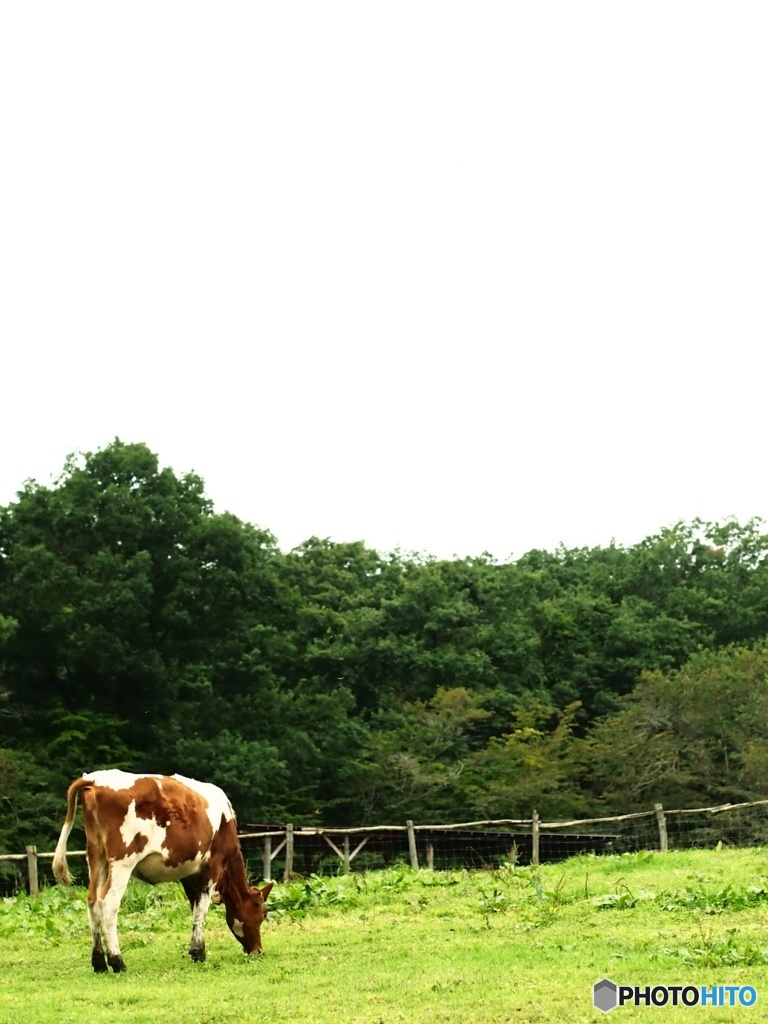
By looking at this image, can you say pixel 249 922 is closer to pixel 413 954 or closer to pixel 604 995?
pixel 413 954

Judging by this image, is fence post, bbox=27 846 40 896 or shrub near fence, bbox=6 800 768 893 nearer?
fence post, bbox=27 846 40 896

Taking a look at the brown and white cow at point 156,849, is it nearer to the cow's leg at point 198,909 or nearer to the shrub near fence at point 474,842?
the cow's leg at point 198,909

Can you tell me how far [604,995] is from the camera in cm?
716

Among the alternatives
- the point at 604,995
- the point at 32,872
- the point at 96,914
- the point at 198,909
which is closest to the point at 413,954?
the point at 198,909

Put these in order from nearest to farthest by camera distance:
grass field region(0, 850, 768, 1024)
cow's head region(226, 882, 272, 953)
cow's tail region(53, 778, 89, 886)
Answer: grass field region(0, 850, 768, 1024)
cow's tail region(53, 778, 89, 886)
cow's head region(226, 882, 272, 953)

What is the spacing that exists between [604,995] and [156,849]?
3955 mm

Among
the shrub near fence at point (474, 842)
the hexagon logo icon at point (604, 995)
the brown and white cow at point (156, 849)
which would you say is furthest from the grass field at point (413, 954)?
the shrub near fence at point (474, 842)

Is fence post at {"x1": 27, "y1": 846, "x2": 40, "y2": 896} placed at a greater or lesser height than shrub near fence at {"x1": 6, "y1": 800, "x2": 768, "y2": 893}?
greater

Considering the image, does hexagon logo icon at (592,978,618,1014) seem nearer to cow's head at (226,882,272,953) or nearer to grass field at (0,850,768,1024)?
grass field at (0,850,768,1024)

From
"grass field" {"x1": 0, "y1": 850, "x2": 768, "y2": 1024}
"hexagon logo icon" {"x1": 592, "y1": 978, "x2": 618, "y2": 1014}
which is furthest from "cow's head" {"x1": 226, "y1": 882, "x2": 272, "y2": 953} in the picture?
"hexagon logo icon" {"x1": 592, "y1": 978, "x2": 618, "y2": 1014}

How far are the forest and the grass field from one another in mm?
18454

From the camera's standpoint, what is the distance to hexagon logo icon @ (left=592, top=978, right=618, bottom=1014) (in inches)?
274

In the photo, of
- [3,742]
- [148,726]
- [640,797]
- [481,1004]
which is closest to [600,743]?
[640,797]

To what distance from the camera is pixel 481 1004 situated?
7.21 meters
